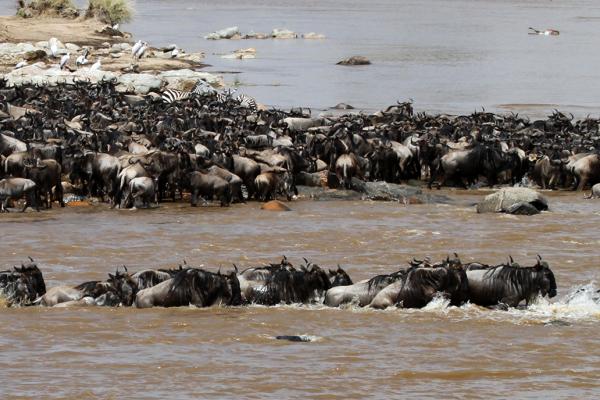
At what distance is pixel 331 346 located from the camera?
1048 cm

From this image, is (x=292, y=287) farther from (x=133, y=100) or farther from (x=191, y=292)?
(x=133, y=100)

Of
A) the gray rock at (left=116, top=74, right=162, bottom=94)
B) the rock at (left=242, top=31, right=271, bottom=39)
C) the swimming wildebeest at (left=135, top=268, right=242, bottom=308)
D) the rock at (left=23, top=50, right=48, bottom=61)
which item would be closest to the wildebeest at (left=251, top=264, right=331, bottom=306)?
the swimming wildebeest at (left=135, top=268, right=242, bottom=308)

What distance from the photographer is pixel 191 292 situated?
11742 millimetres

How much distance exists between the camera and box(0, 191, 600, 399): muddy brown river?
30.9 ft

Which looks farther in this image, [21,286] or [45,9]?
[45,9]

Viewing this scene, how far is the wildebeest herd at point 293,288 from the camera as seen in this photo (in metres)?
11.7

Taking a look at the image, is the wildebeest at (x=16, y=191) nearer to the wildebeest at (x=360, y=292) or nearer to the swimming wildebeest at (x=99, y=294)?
the swimming wildebeest at (x=99, y=294)

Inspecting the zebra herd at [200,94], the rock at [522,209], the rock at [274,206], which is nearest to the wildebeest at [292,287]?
the rock at [274,206]

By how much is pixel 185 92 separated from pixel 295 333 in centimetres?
2246

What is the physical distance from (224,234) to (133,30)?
5281 cm

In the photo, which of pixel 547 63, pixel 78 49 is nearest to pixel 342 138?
pixel 78 49

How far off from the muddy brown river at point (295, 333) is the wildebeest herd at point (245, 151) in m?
2.01

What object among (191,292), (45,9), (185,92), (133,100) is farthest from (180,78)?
(45,9)

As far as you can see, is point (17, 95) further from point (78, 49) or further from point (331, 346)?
point (78, 49)
